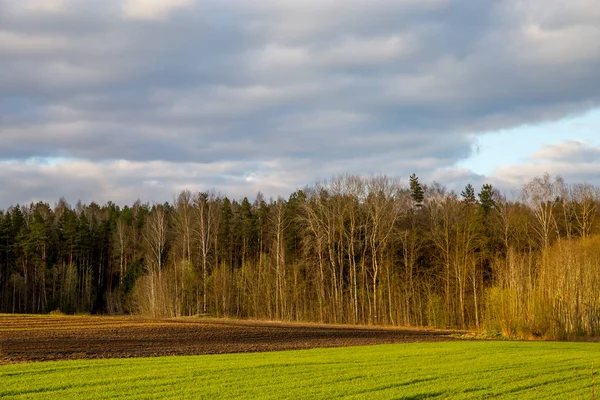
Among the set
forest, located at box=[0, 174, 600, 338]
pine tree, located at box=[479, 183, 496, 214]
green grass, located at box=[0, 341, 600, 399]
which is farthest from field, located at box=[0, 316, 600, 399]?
pine tree, located at box=[479, 183, 496, 214]

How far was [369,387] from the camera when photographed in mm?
16219

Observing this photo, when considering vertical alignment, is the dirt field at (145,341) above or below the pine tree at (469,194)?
below

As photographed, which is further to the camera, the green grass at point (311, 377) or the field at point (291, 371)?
the field at point (291, 371)

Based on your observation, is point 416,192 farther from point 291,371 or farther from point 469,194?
point 291,371

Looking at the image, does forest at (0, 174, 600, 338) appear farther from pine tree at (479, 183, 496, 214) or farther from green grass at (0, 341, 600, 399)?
green grass at (0, 341, 600, 399)

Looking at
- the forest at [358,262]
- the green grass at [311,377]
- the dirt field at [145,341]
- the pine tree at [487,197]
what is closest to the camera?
the green grass at [311,377]

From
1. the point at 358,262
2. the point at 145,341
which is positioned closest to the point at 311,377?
the point at 145,341

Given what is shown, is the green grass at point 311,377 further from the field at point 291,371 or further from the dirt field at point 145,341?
the dirt field at point 145,341

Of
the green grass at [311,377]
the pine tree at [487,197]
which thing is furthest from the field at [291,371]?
the pine tree at [487,197]

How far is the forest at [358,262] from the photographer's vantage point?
41.5 meters

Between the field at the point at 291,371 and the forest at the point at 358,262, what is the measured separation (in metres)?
11.1

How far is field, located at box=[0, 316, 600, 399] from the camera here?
1536 centimetres

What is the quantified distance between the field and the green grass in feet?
0.09

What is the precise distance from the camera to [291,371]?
1952cm
